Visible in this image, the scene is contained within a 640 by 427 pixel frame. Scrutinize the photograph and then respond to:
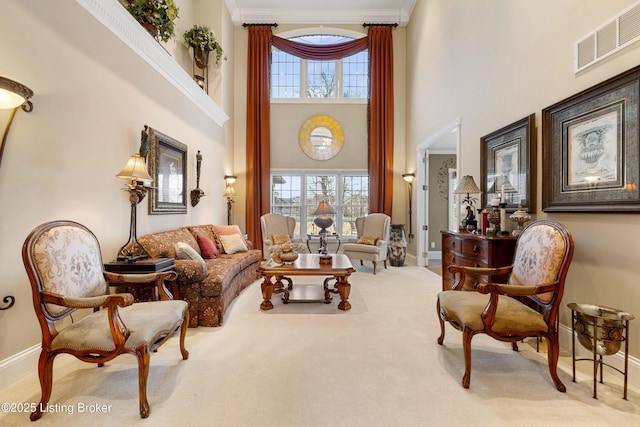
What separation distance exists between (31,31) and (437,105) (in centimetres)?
490

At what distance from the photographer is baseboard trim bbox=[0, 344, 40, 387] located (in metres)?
1.78

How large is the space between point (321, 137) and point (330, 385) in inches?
215

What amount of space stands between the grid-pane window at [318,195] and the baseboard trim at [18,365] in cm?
478

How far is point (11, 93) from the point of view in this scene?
5.40 ft

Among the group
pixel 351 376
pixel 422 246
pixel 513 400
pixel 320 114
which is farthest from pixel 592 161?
pixel 320 114

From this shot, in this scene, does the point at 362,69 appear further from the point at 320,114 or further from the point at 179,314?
the point at 179,314

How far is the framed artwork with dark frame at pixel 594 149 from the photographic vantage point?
69.9 inches

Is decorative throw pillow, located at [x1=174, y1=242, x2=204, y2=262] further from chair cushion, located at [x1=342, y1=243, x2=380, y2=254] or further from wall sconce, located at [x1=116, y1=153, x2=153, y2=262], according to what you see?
chair cushion, located at [x1=342, y1=243, x2=380, y2=254]

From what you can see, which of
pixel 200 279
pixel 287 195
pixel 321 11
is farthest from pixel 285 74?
pixel 200 279

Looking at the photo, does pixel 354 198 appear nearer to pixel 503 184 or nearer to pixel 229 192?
pixel 229 192

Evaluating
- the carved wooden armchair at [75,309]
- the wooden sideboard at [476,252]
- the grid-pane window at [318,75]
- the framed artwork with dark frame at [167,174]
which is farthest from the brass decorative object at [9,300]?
the grid-pane window at [318,75]

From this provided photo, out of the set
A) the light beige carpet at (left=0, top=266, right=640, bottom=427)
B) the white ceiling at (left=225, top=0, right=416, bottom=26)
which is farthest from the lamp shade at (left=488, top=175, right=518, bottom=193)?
the white ceiling at (left=225, top=0, right=416, bottom=26)

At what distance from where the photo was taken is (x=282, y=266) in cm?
329

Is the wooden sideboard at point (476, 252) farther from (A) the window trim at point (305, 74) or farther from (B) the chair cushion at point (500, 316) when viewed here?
(A) the window trim at point (305, 74)
